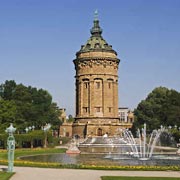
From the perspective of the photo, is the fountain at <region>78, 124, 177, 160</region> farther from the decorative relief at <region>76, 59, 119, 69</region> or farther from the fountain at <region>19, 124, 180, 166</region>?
the decorative relief at <region>76, 59, 119, 69</region>

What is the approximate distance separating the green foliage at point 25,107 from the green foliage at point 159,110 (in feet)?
A: 58.1

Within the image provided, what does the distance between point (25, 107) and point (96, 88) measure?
1488 centimetres

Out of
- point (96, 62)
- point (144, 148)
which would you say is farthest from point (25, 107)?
point (144, 148)

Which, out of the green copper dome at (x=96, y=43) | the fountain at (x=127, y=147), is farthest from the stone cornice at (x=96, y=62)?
the fountain at (x=127, y=147)

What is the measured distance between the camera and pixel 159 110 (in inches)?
2948

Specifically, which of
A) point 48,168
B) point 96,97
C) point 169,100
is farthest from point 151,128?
point 48,168

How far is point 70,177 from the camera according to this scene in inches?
632

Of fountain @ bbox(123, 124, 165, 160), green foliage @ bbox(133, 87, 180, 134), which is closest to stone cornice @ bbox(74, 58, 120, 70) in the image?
green foliage @ bbox(133, 87, 180, 134)

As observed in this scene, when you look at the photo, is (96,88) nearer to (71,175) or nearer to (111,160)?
(111,160)

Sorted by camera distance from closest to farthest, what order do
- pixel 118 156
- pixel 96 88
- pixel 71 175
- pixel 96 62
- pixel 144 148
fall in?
pixel 71 175, pixel 118 156, pixel 144 148, pixel 96 62, pixel 96 88

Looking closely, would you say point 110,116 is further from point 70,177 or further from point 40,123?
point 70,177

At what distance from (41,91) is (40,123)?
8648 mm

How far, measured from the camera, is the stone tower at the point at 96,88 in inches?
2876

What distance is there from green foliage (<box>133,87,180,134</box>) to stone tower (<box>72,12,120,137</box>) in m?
6.03
